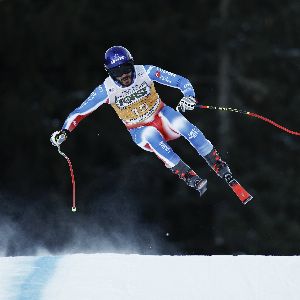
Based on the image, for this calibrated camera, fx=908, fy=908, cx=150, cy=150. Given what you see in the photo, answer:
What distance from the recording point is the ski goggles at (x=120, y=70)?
7.29 m

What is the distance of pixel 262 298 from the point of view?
6434 mm

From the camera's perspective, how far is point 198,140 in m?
7.49

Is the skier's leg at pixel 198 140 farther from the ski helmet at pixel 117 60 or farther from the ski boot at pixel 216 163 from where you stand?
the ski helmet at pixel 117 60

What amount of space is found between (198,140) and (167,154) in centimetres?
28

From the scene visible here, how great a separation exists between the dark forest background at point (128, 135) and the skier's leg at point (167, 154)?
8750mm

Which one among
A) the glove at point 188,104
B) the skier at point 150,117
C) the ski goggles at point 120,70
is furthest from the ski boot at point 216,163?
the ski goggles at point 120,70

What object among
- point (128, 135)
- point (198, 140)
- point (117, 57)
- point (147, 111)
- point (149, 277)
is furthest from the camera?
point (128, 135)

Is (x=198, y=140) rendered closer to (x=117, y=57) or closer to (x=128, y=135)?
(x=117, y=57)

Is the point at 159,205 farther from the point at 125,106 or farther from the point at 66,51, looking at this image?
the point at 125,106

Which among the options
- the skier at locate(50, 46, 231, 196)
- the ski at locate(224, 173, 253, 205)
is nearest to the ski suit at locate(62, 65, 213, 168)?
the skier at locate(50, 46, 231, 196)

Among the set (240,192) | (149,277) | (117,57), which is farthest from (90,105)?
(149,277)

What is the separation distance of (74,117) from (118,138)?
30.5 feet

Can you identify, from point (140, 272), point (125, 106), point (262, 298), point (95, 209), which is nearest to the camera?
point (262, 298)

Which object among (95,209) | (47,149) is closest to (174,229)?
(95,209)
